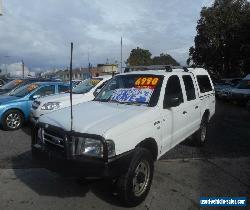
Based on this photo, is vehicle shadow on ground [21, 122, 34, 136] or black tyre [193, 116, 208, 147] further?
vehicle shadow on ground [21, 122, 34, 136]

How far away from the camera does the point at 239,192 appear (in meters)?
5.33

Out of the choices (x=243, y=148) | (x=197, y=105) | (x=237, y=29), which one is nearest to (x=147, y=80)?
(x=197, y=105)

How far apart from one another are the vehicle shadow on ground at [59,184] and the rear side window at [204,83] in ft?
12.0

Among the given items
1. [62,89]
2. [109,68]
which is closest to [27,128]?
[62,89]

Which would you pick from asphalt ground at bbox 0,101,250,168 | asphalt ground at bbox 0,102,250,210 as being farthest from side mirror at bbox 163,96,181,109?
Answer: asphalt ground at bbox 0,101,250,168

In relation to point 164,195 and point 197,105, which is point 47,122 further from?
point 197,105

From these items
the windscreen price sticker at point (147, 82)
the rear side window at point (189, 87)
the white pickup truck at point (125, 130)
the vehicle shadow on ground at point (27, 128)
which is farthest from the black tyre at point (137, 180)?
the vehicle shadow on ground at point (27, 128)

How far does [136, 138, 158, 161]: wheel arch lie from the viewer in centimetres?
501

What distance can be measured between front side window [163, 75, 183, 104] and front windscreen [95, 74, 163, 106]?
0.63 ft

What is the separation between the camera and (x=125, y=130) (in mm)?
4594

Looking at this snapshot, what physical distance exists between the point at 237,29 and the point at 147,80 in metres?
33.4

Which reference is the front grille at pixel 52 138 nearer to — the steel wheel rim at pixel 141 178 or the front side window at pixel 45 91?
the steel wheel rim at pixel 141 178

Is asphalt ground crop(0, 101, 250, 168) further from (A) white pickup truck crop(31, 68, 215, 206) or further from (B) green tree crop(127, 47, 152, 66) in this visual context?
(B) green tree crop(127, 47, 152, 66)

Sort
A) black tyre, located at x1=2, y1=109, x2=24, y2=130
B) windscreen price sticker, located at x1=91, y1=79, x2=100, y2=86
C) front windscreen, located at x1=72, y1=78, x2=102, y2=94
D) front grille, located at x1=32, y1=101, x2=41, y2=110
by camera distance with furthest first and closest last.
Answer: windscreen price sticker, located at x1=91, y1=79, x2=100, y2=86 < front windscreen, located at x1=72, y1=78, x2=102, y2=94 < black tyre, located at x1=2, y1=109, x2=24, y2=130 < front grille, located at x1=32, y1=101, x2=41, y2=110
